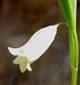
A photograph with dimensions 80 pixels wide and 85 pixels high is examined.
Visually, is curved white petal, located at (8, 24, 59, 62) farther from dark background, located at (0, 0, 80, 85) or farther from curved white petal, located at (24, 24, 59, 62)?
dark background, located at (0, 0, 80, 85)

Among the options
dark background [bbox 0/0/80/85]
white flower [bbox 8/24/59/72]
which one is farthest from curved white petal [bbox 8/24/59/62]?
dark background [bbox 0/0/80/85]

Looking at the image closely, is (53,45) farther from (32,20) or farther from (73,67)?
(73,67)

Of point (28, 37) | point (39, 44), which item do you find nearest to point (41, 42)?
point (39, 44)

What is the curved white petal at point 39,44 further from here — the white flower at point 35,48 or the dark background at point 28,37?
the dark background at point 28,37

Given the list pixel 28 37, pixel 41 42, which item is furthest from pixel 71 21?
pixel 28 37

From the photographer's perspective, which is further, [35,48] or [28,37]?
[28,37]

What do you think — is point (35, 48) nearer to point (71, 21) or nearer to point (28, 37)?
point (71, 21)

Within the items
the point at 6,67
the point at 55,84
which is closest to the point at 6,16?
the point at 6,67
